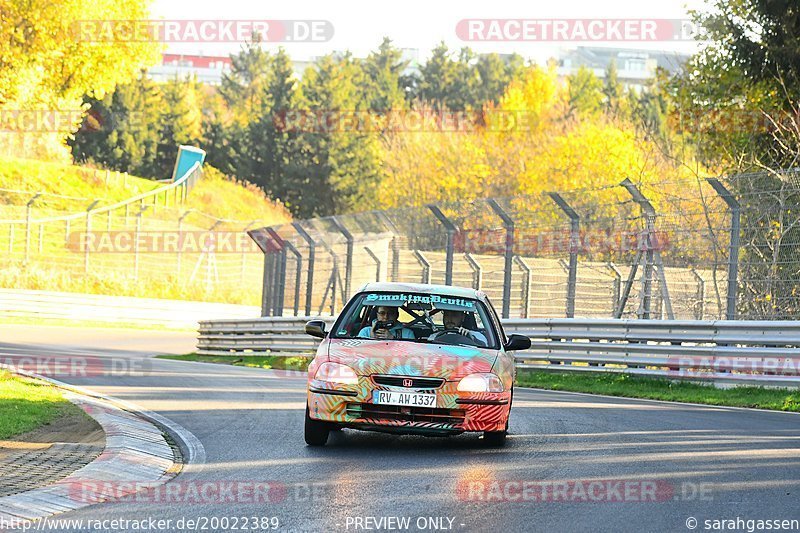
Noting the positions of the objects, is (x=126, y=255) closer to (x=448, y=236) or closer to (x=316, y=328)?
(x=448, y=236)

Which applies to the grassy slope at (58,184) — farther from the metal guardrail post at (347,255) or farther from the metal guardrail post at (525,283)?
the metal guardrail post at (525,283)

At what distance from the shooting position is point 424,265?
73.3 ft

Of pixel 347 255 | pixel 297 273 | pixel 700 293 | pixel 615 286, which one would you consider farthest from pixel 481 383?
pixel 297 273

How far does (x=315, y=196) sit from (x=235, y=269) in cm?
2242

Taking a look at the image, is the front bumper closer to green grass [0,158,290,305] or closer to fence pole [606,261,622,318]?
fence pole [606,261,622,318]

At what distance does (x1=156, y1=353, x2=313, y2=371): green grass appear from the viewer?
23594mm

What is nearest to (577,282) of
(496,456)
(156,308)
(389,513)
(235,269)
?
(496,456)

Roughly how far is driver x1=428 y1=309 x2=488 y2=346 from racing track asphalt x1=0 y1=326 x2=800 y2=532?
0.90 meters

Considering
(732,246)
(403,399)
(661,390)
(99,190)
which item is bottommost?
(661,390)

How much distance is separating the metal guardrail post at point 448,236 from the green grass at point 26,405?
8.35m

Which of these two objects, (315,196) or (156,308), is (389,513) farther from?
(315,196)

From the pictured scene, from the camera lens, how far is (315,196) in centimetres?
7238

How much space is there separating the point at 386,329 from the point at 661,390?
6.55 metres

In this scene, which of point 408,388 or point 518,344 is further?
point 518,344
